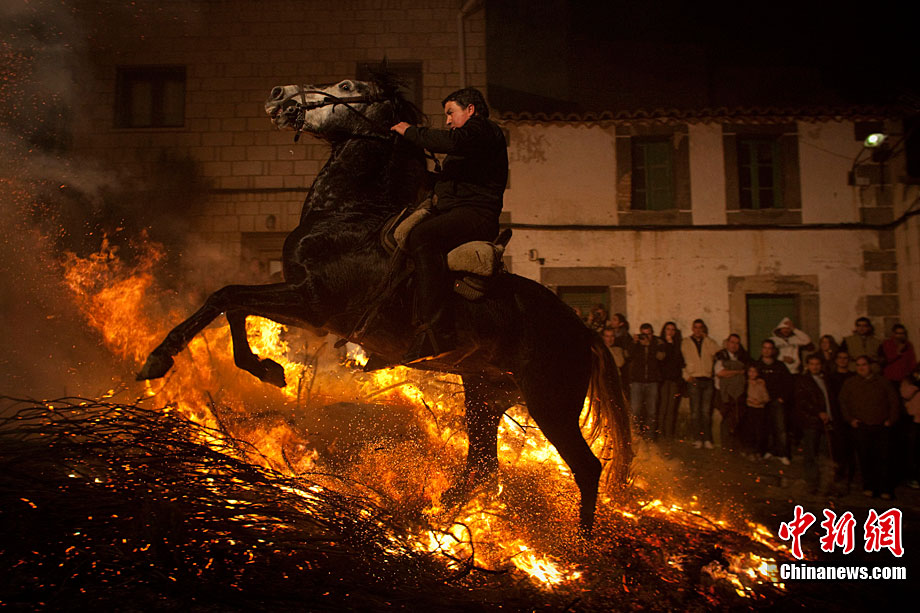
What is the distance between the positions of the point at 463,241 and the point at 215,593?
2.50m

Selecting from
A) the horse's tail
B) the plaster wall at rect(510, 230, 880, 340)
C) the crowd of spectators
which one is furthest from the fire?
the plaster wall at rect(510, 230, 880, 340)

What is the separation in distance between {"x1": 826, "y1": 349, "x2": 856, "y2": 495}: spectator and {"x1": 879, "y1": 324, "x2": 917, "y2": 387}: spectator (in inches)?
29.1

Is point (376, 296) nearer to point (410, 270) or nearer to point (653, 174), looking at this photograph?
point (410, 270)

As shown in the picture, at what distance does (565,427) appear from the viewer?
443cm

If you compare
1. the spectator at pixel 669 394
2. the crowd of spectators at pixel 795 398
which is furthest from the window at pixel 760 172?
the spectator at pixel 669 394

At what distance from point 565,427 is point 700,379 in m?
5.86

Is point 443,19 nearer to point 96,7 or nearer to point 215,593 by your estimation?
point 96,7

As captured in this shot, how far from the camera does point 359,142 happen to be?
171 inches

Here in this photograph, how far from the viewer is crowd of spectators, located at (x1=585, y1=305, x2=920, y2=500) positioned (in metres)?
7.25

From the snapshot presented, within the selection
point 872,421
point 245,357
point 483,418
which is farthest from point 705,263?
point 245,357

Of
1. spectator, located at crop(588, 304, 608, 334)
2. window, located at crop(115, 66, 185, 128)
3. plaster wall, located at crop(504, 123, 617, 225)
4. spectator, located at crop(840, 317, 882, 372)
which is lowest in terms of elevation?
spectator, located at crop(840, 317, 882, 372)

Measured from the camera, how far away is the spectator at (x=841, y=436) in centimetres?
739

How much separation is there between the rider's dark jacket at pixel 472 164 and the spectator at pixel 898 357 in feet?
23.0

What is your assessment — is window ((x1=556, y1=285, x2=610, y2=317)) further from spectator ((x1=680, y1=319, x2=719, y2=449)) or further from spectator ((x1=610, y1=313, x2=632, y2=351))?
spectator ((x1=680, y1=319, x2=719, y2=449))
